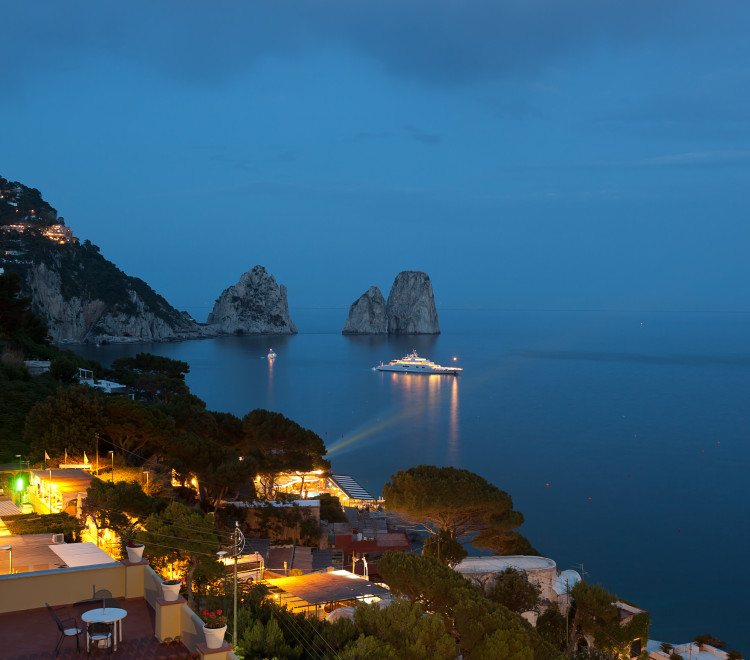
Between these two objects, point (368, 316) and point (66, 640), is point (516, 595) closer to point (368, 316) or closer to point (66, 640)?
point (66, 640)

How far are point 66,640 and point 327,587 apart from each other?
5.26 meters

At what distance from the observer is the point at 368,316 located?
375ft

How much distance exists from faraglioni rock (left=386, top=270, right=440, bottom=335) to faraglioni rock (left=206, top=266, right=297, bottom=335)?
21.1 meters

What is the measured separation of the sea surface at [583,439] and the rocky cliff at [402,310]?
32242 millimetres

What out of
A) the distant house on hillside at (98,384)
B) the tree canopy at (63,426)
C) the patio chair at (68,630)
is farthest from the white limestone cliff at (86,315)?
the patio chair at (68,630)

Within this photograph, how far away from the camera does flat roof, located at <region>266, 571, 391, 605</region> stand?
8.52 m

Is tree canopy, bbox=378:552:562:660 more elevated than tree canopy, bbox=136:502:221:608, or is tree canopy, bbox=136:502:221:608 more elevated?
tree canopy, bbox=136:502:221:608

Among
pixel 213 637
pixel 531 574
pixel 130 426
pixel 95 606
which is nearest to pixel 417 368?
pixel 130 426

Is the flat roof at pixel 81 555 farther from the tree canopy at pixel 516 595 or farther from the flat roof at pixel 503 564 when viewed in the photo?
the flat roof at pixel 503 564

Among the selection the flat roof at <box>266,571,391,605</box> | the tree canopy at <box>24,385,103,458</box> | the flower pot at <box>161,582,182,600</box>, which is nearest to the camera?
the flower pot at <box>161,582,182,600</box>

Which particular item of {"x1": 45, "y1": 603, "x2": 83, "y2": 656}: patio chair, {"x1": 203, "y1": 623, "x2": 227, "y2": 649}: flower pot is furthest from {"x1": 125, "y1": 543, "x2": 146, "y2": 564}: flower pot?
{"x1": 203, "y1": 623, "x2": 227, "y2": 649}: flower pot

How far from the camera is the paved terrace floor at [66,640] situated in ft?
12.9

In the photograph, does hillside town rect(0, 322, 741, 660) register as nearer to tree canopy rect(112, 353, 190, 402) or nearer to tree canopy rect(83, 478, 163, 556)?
tree canopy rect(83, 478, 163, 556)

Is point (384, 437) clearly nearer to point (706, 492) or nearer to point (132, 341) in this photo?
point (706, 492)
